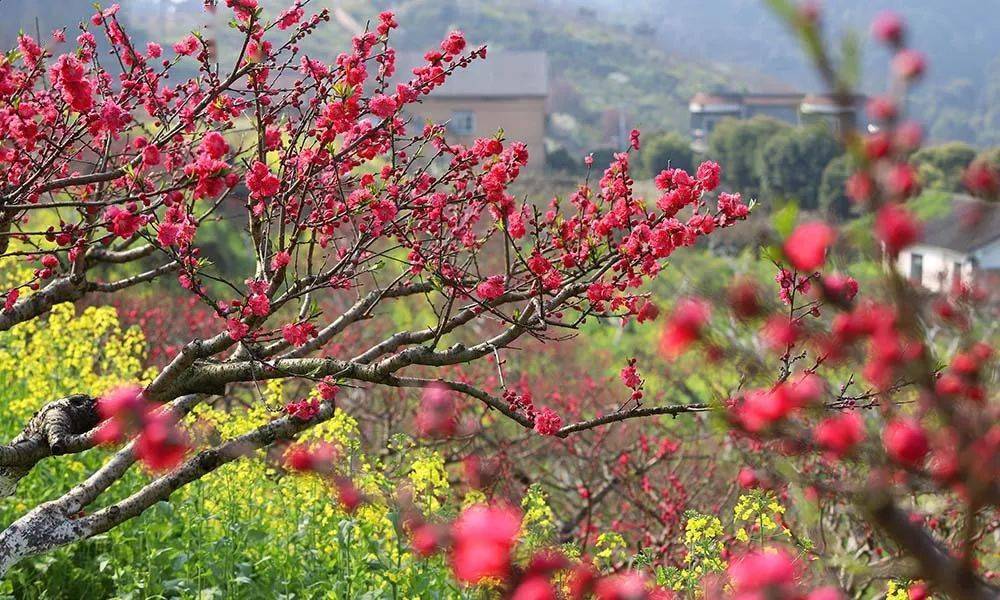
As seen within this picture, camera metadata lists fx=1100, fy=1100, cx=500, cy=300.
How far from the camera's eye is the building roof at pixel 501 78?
7688 cm

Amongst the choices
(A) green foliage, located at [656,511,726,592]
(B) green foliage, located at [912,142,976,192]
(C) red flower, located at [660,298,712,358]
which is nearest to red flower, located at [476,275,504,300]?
(A) green foliage, located at [656,511,726,592]

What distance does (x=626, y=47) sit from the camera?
14662 cm

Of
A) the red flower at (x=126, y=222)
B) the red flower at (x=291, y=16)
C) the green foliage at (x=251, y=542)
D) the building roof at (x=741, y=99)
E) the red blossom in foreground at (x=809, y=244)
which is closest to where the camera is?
the red blossom in foreground at (x=809, y=244)

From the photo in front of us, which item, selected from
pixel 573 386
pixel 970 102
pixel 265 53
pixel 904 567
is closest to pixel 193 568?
pixel 265 53

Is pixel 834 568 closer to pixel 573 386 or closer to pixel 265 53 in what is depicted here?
pixel 265 53

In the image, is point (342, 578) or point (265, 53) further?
point (342, 578)

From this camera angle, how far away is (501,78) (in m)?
79.9

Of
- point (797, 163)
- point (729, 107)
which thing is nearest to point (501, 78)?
point (729, 107)

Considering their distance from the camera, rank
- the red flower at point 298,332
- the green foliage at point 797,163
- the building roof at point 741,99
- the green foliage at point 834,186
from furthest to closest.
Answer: the building roof at point 741,99 < the green foliage at point 797,163 < the green foliage at point 834,186 < the red flower at point 298,332

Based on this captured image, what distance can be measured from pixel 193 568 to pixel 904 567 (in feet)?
16.2

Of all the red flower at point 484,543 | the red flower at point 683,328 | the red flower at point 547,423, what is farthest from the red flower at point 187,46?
the red flower at point 484,543

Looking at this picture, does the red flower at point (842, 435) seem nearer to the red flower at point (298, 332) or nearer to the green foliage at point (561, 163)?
the red flower at point (298, 332)

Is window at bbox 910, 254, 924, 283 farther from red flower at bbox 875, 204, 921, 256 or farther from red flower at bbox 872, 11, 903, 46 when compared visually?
red flower at bbox 872, 11, 903, 46

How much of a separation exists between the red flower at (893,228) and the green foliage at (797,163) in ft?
168
